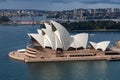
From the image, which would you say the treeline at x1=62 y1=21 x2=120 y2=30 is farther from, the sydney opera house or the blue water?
the blue water

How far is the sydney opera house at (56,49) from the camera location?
2934 cm

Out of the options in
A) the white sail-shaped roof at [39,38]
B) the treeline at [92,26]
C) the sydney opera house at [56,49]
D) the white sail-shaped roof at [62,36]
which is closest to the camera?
the sydney opera house at [56,49]

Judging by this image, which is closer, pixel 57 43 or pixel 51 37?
pixel 51 37

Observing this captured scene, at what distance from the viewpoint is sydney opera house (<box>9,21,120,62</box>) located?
96.3 feet

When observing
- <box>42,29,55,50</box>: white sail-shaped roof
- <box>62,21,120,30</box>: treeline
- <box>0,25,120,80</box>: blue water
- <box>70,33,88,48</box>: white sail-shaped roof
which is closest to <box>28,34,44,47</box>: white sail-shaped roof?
<box>42,29,55,50</box>: white sail-shaped roof

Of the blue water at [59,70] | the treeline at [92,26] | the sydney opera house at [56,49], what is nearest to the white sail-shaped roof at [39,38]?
the sydney opera house at [56,49]

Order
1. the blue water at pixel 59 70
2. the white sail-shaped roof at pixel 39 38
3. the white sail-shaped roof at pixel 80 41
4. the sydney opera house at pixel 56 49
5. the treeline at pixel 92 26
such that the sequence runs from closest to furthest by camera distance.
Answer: the blue water at pixel 59 70
the sydney opera house at pixel 56 49
the white sail-shaped roof at pixel 39 38
the white sail-shaped roof at pixel 80 41
the treeline at pixel 92 26

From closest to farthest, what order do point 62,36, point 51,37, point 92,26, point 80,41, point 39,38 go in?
1. point 51,37
2. point 39,38
3. point 62,36
4. point 80,41
5. point 92,26

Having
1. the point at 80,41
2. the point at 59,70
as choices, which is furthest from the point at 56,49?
the point at 59,70

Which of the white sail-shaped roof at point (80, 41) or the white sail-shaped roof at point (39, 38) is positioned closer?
the white sail-shaped roof at point (39, 38)

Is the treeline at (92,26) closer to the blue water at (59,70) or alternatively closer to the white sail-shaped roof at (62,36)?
the white sail-shaped roof at (62,36)

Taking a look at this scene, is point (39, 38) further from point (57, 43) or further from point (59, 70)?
point (59, 70)

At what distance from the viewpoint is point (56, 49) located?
2969 centimetres

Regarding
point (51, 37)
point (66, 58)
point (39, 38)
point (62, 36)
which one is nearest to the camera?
point (66, 58)
